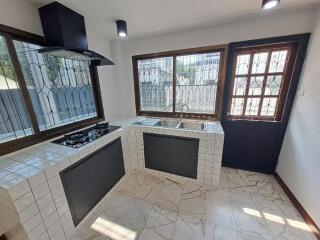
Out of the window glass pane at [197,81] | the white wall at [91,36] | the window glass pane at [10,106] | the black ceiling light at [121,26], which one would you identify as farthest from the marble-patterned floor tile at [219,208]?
the black ceiling light at [121,26]

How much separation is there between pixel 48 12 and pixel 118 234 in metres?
2.44

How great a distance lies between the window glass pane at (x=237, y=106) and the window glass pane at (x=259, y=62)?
0.45 meters

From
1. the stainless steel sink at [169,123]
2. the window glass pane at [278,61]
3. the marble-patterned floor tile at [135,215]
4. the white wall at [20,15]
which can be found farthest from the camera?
the stainless steel sink at [169,123]

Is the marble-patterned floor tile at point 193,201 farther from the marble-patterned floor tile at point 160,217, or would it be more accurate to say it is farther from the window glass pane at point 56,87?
the window glass pane at point 56,87

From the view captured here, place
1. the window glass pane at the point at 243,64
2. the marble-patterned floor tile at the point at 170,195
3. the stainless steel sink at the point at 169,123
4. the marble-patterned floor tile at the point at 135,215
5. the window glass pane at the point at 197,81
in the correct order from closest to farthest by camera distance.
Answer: the marble-patterned floor tile at the point at 135,215, the marble-patterned floor tile at the point at 170,195, the window glass pane at the point at 243,64, the window glass pane at the point at 197,81, the stainless steel sink at the point at 169,123

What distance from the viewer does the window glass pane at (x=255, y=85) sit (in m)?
2.07

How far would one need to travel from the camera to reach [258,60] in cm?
202

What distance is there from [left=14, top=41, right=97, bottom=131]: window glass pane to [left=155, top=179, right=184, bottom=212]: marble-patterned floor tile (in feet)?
5.34

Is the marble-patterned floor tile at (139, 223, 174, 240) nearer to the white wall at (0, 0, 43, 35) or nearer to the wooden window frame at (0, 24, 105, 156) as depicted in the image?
the wooden window frame at (0, 24, 105, 156)

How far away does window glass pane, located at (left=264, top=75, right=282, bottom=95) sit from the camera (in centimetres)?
199

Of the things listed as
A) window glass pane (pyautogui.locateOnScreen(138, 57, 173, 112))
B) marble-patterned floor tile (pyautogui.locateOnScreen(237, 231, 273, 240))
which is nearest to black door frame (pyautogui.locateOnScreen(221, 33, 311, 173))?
window glass pane (pyautogui.locateOnScreen(138, 57, 173, 112))

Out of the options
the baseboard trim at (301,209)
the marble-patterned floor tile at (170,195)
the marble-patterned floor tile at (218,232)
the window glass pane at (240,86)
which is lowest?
the marble-patterned floor tile at (170,195)

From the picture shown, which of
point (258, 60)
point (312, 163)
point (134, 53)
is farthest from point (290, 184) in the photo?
point (134, 53)

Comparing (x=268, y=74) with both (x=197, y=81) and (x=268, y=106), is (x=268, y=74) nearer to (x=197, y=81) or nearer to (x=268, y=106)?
(x=268, y=106)
